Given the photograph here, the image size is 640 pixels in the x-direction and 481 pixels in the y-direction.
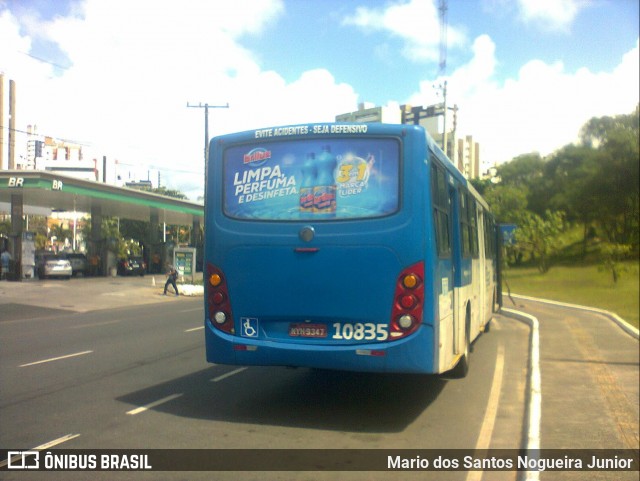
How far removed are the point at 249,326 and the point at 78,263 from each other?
38.0m

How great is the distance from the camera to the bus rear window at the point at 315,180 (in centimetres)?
696

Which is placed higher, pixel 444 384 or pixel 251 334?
pixel 251 334

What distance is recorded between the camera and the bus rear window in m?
6.96

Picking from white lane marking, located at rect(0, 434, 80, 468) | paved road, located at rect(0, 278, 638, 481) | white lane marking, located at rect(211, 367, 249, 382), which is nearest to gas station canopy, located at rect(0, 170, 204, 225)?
paved road, located at rect(0, 278, 638, 481)

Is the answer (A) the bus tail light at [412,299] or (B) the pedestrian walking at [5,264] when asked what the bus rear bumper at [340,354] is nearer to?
(A) the bus tail light at [412,299]

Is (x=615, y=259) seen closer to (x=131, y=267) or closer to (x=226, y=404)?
(x=226, y=404)

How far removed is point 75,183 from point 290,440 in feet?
101

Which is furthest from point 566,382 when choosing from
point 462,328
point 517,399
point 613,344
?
point 613,344

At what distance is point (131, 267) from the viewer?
4588cm

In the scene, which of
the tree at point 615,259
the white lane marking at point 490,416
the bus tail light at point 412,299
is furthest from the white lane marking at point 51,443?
the tree at point 615,259

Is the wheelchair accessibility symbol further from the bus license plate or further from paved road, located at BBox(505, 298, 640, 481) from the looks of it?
paved road, located at BBox(505, 298, 640, 481)

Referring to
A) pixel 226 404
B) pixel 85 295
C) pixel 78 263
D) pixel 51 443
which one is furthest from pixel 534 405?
pixel 78 263

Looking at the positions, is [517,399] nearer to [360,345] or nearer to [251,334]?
[360,345]

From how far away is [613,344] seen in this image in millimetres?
13898
